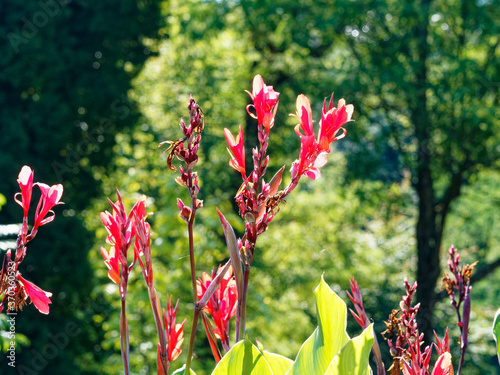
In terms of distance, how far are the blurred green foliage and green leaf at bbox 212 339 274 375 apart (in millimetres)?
4413

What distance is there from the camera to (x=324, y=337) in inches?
34.1

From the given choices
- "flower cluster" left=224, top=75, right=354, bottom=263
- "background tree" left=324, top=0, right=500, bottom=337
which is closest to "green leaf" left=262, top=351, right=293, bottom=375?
"flower cluster" left=224, top=75, right=354, bottom=263

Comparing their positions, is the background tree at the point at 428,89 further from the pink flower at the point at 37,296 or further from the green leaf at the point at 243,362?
the pink flower at the point at 37,296

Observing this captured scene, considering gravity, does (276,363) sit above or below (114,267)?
below

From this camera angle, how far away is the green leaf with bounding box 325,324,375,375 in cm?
72

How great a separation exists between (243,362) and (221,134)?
753 centimetres

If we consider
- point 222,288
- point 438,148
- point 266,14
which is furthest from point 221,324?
point 438,148

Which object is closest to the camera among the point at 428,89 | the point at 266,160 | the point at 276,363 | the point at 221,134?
the point at 266,160

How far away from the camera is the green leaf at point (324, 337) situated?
2.78ft

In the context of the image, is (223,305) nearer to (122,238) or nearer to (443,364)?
(122,238)

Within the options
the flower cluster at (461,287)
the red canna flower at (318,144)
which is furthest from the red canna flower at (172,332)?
the flower cluster at (461,287)

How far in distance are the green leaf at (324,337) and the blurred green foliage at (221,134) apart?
14.2 ft

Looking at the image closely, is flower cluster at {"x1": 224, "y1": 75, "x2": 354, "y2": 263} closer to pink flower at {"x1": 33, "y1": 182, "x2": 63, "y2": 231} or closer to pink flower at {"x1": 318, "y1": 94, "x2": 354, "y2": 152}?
pink flower at {"x1": 318, "y1": 94, "x2": 354, "y2": 152}

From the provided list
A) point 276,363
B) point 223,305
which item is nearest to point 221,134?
point 276,363
